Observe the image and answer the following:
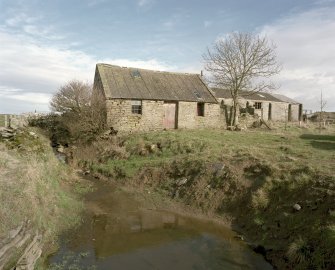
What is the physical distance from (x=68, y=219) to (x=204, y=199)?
5786 mm

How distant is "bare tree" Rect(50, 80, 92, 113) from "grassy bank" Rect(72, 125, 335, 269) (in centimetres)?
431


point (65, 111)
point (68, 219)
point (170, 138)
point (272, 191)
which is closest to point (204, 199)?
point (272, 191)

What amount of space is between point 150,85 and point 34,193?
62.8 ft

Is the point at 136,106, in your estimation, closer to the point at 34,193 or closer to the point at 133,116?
the point at 133,116

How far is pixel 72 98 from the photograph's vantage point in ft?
83.8

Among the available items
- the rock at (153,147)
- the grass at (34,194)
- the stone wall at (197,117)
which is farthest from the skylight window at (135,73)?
the grass at (34,194)

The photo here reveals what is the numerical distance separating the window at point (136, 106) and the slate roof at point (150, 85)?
1.41 ft

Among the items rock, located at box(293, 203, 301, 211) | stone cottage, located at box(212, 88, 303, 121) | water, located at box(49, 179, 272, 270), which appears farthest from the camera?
stone cottage, located at box(212, 88, 303, 121)

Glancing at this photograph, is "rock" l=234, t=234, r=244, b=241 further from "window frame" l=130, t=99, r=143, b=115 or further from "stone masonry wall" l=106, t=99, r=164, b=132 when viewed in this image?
"window frame" l=130, t=99, r=143, b=115

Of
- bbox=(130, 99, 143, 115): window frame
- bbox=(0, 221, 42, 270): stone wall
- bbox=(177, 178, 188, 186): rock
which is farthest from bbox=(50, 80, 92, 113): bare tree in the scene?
bbox=(0, 221, 42, 270): stone wall

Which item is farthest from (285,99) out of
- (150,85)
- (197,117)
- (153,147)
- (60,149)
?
(60,149)

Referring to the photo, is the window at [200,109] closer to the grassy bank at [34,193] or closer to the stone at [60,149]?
the stone at [60,149]

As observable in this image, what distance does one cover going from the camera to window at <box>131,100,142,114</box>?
1041 inches

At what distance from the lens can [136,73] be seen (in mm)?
29375
